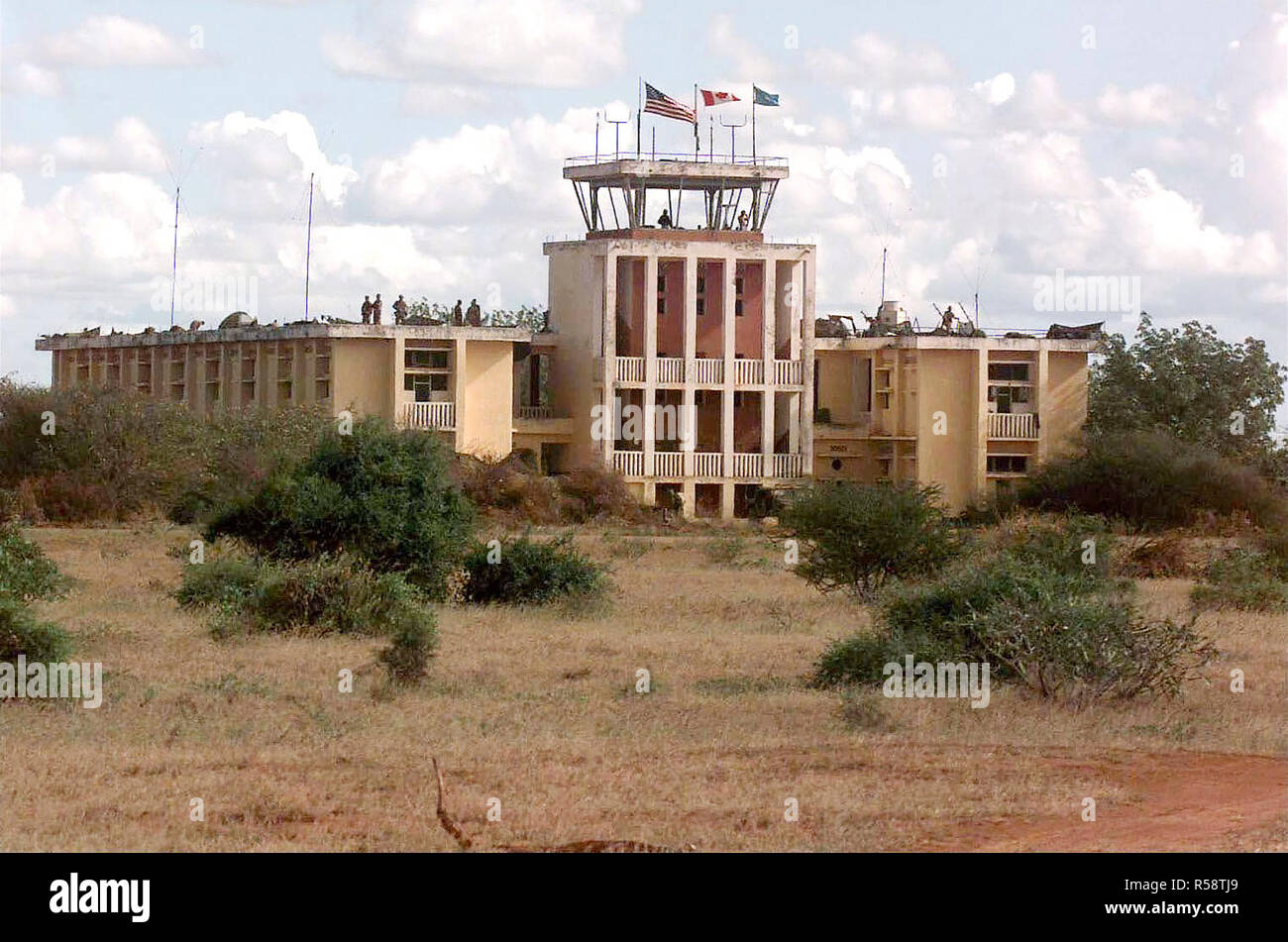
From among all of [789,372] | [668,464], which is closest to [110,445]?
[668,464]

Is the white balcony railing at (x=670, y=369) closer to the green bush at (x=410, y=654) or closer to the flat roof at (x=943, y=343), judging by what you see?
the flat roof at (x=943, y=343)

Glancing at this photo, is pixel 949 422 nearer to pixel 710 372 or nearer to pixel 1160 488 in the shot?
pixel 1160 488

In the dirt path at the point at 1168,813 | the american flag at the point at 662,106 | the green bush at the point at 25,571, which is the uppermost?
the american flag at the point at 662,106

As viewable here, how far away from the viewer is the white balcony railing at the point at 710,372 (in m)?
55.6

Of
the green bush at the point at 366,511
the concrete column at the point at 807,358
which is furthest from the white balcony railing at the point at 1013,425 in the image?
the green bush at the point at 366,511

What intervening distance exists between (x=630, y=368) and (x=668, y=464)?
2.74m

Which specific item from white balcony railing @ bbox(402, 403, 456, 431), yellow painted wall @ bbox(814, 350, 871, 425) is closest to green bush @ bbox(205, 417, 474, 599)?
white balcony railing @ bbox(402, 403, 456, 431)

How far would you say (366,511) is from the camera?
92.5ft

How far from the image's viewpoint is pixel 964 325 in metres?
59.3

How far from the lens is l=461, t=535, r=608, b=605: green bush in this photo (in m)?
28.7

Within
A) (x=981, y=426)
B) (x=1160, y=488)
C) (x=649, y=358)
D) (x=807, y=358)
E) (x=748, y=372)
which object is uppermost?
(x=807, y=358)

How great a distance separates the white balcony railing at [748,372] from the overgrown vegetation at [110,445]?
12.3 m
